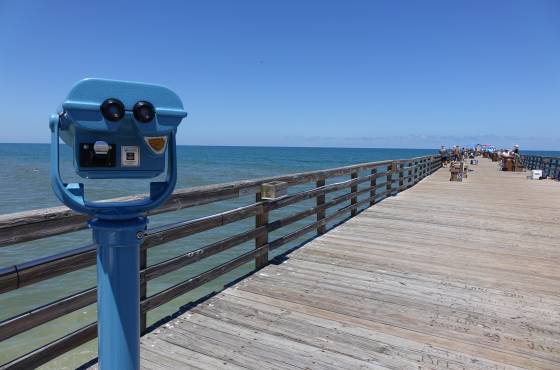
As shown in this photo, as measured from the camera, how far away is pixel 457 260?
451 centimetres

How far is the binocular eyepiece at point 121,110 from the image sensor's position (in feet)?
4.15

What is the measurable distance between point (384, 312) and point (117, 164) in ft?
7.68

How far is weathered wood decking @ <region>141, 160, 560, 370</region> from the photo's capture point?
237cm

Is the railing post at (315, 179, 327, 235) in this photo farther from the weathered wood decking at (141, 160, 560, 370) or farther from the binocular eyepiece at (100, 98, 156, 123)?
the binocular eyepiece at (100, 98, 156, 123)

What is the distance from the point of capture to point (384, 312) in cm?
303

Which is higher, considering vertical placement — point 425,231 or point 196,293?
point 425,231

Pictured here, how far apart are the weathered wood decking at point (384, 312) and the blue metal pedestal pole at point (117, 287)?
0.84 meters

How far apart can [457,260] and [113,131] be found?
4174 mm

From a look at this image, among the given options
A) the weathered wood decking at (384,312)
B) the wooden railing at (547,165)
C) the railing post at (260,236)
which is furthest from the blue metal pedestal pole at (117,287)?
the wooden railing at (547,165)

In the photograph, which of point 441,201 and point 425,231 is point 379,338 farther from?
point 441,201

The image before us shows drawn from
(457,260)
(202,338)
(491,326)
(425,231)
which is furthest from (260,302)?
(425,231)

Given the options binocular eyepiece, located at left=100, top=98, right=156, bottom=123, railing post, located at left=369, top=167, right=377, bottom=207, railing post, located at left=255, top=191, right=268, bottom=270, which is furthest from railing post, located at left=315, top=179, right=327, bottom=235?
binocular eyepiece, located at left=100, top=98, right=156, bottom=123

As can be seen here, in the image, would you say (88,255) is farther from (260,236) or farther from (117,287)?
(260,236)

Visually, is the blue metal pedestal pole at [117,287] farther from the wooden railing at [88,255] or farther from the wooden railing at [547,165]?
the wooden railing at [547,165]
